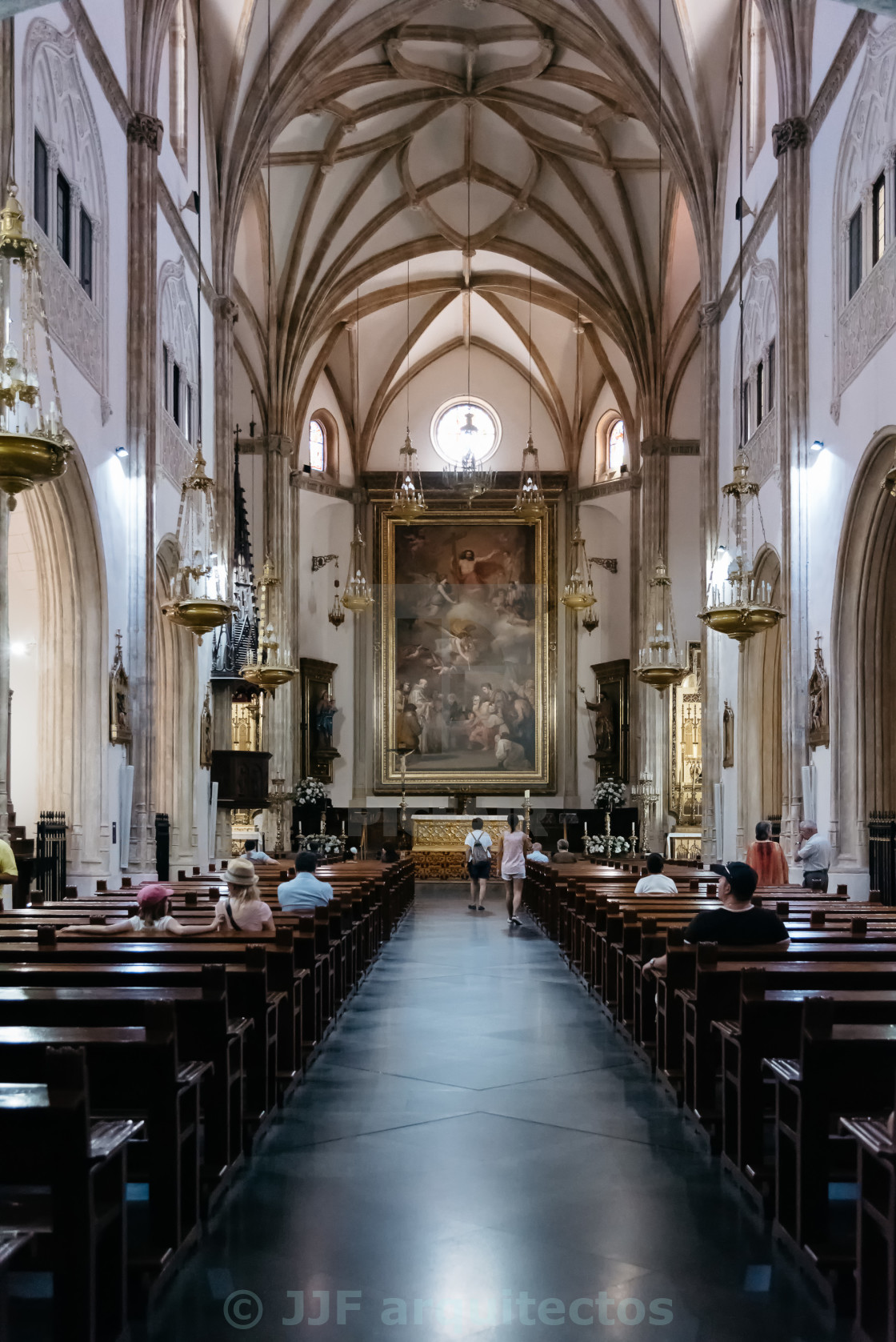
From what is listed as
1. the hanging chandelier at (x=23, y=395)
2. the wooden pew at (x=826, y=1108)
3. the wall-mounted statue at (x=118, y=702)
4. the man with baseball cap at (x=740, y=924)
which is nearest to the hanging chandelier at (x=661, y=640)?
the wall-mounted statue at (x=118, y=702)

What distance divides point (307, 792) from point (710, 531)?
13.3m

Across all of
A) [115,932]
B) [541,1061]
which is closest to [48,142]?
[115,932]

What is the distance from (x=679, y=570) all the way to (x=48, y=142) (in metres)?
21.1

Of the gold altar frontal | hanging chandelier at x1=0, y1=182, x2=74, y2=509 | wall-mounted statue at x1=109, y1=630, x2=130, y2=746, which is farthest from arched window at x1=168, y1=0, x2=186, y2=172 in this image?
the gold altar frontal

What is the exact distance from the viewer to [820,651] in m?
17.0

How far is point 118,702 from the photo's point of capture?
1723cm

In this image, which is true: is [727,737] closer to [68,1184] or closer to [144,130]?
[144,130]

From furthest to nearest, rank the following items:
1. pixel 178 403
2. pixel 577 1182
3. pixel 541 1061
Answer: pixel 178 403 → pixel 541 1061 → pixel 577 1182

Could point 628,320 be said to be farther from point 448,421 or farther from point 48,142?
point 48,142

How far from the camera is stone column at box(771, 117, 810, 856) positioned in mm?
17469

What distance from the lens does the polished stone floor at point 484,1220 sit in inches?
166

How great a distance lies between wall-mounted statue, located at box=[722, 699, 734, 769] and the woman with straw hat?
15.9 m

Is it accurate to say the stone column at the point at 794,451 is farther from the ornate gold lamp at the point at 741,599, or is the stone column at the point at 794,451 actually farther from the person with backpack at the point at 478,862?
the person with backpack at the point at 478,862

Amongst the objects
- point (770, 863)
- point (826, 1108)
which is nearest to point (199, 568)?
point (770, 863)
